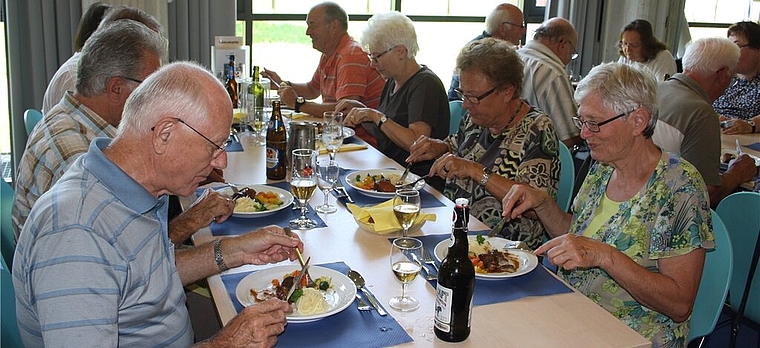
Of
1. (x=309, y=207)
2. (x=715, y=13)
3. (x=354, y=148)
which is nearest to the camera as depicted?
(x=309, y=207)

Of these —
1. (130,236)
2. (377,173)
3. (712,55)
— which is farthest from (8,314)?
(712,55)

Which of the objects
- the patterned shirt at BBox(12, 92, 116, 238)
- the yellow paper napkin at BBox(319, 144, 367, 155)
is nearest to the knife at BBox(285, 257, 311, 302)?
the patterned shirt at BBox(12, 92, 116, 238)

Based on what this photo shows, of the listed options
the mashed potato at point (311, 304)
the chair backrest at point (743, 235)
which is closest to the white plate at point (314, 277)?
the mashed potato at point (311, 304)

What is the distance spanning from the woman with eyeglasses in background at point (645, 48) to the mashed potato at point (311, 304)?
4409mm

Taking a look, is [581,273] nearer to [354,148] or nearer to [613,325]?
[613,325]

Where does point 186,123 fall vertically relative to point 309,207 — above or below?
above

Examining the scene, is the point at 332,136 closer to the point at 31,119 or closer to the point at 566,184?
the point at 566,184

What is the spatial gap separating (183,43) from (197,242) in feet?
10.1

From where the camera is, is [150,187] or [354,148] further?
[354,148]

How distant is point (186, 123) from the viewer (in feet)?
4.57

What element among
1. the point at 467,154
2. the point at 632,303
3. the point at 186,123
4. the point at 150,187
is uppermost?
the point at 186,123

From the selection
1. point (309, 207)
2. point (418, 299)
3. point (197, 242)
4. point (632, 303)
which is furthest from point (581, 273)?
point (197, 242)

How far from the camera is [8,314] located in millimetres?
1485

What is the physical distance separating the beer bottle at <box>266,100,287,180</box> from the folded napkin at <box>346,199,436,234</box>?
62 cm
